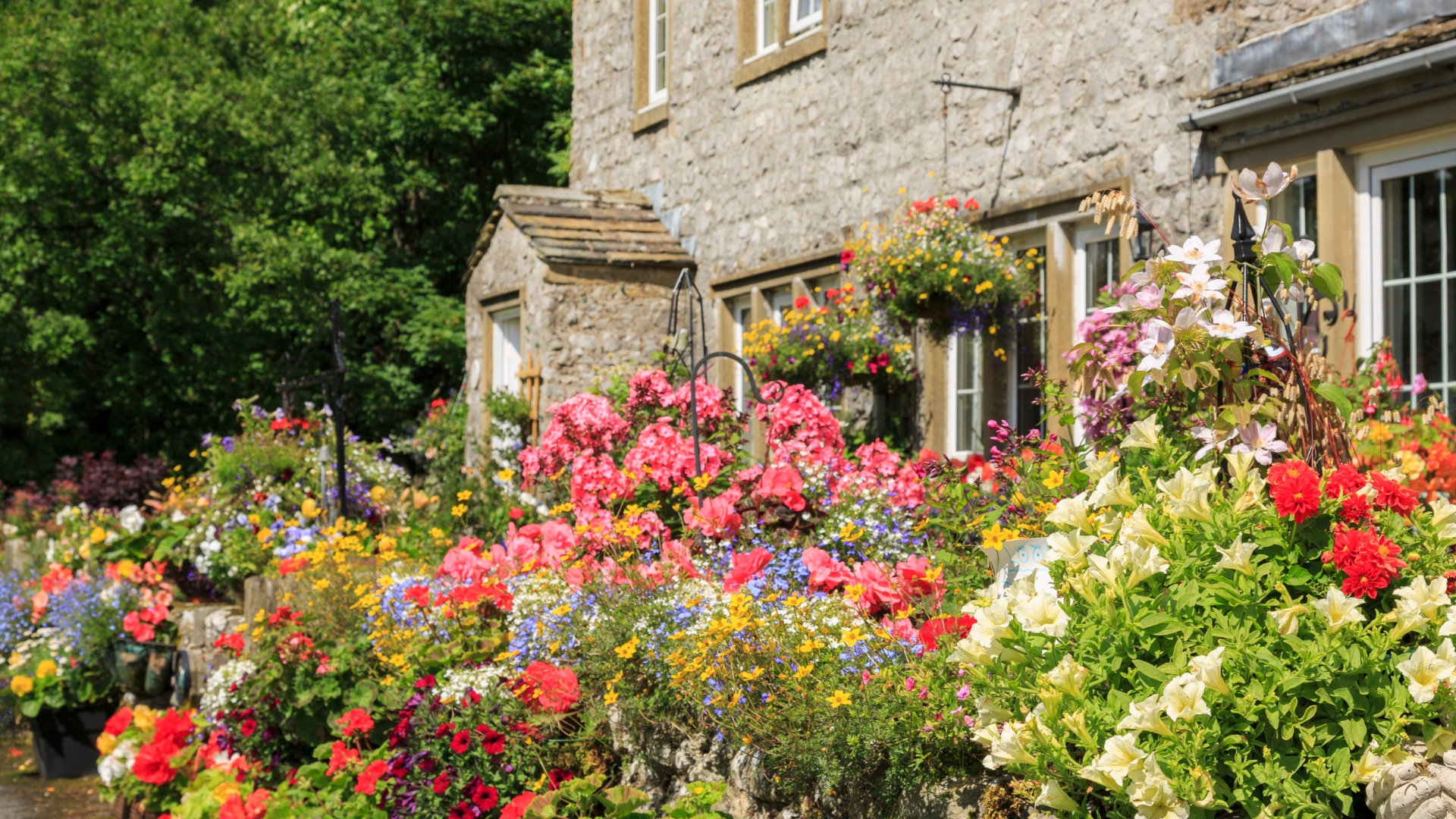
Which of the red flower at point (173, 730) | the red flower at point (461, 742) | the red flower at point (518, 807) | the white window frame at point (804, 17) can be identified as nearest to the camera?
the red flower at point (518, 807)

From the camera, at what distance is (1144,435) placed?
133 inches

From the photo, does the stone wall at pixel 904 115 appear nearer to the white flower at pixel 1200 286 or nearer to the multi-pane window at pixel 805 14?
the multi-pane window at pixel 805 14

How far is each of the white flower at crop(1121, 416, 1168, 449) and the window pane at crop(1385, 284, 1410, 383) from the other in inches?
107

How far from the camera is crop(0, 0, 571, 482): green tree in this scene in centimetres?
1407

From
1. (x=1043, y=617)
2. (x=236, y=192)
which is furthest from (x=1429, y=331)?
(x=236, y=192)

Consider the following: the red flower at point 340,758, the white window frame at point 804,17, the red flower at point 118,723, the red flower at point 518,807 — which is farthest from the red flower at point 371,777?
the white window frame at point 804,17

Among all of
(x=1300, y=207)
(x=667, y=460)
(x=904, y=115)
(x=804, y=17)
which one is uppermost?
(x=804, y=17)

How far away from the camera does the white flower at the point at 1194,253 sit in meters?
3.42

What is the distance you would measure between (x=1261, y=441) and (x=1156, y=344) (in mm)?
351

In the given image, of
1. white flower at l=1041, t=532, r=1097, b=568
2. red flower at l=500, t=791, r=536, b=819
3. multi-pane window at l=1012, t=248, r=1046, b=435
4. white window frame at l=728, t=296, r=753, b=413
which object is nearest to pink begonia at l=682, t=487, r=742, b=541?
red flower at l=500, t=791, r=536, b=819

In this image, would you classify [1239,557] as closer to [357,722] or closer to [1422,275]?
[1422,275]

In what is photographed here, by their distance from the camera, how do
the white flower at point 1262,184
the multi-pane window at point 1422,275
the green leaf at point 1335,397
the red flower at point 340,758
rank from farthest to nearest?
the multi-pane window at point 1422,275 → the red flower at point 340,758 → the white flower at point 1262,184 → the green leaf at point 1335,397

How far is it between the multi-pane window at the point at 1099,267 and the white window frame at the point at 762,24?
12.6 feet

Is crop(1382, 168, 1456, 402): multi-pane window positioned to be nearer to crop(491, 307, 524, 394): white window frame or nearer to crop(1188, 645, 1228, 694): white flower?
crop(1188, 645, 1228, 694): white flower
